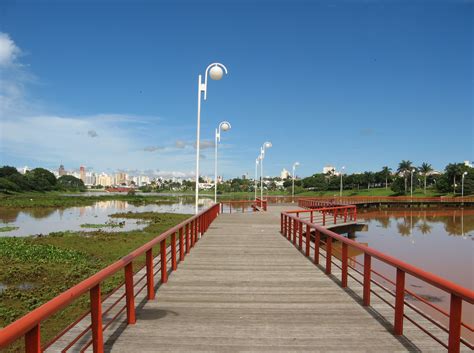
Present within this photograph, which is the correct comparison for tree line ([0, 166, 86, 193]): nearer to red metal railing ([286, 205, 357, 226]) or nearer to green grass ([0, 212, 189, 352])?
green grass ([0, 212, 189, 352])

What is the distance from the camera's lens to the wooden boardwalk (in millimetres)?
4215

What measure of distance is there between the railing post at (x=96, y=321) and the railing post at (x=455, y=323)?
3.24m

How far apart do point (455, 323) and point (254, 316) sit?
8.37ft

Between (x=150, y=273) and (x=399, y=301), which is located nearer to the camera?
(x=399, y=301)

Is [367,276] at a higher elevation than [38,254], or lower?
higher

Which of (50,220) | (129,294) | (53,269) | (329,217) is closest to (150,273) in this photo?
(129,294)

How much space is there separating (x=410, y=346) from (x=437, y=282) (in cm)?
102

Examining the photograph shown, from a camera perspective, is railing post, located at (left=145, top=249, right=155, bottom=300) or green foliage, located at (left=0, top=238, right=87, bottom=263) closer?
railing post, located at (left=145, top=249, right=155, bottom=300)

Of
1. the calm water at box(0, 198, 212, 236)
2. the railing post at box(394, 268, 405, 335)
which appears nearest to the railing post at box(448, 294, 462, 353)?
the railing post at box(394, 268, 405, 335)

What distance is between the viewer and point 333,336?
14.8 ft

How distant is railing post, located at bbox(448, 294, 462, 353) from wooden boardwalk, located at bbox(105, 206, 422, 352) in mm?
739

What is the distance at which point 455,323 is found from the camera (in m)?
3.41

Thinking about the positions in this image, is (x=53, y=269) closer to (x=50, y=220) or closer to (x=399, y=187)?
(x=50, y=220)

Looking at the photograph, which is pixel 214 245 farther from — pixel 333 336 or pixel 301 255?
pixel 333 336
